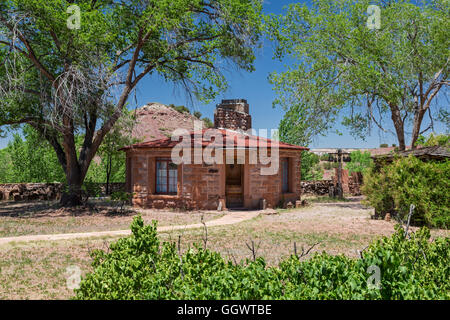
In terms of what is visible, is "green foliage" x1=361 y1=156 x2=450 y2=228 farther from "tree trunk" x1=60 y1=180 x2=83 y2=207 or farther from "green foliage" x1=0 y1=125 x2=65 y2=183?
"green foliage" x1=0 y1=125 x2=65 y2=183

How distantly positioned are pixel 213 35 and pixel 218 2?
1478mm

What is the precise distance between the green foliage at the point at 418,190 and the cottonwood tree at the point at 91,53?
28.3ft

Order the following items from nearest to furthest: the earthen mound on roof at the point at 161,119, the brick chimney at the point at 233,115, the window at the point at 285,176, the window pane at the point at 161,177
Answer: the window pane at the point at 161,177
the window at the point at 285,176
the brick chimney at the point at 233,115
the earthen mound on roof at the point at 161,119

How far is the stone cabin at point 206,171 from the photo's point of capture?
1609cm

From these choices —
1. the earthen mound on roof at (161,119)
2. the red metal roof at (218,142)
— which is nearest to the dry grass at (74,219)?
the red metal roof at (218,142)

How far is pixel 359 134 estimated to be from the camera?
2159 centimetres

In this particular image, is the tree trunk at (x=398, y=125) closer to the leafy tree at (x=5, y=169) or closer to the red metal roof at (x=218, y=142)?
the red metal roof at (x=218, y=142)

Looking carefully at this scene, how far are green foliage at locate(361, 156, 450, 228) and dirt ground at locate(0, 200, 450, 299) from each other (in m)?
0.81

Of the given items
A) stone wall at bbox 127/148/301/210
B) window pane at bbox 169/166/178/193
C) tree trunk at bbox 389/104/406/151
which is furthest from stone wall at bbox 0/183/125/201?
tree trunk at bbox 389/104/406/151

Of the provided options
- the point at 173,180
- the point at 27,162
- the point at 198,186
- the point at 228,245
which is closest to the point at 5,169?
the point at 27,162

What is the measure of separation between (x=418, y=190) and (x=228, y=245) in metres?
6.87

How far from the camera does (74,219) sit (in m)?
13.4

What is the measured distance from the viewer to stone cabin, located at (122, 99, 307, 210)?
52.8 ft

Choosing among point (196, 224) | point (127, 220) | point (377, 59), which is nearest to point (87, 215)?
point (127, 220)
